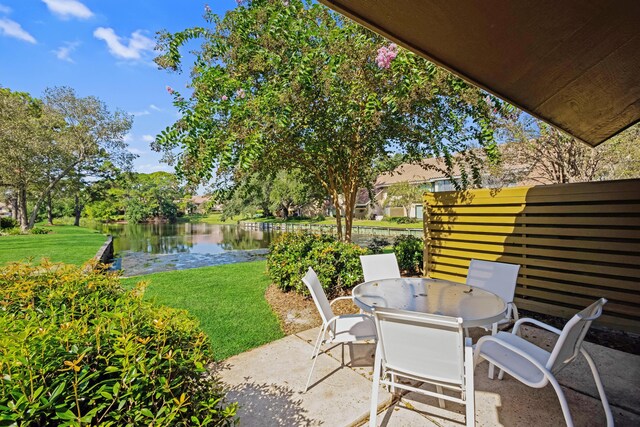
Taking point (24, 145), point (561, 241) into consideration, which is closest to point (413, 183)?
point (561, 241)

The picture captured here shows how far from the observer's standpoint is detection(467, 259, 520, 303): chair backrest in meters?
3.35

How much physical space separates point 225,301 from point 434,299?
3663 millimetres

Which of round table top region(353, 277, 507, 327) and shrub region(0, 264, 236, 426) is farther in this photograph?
round table top region(353, 277, 507, 327)

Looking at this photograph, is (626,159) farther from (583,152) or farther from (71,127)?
(71,127)

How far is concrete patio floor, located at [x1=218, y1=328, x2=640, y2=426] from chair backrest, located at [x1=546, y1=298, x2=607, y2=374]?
1.87 ft

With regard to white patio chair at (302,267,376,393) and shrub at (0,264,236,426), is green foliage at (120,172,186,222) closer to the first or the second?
white patio chair at (302,267,376,393)

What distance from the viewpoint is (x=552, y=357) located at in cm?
190

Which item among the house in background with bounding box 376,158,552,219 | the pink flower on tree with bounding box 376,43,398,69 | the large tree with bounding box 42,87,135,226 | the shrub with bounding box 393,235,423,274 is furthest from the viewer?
the large tree with bounding box 42,87,135,226

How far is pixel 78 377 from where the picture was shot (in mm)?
1019

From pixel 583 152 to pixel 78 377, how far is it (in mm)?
11064

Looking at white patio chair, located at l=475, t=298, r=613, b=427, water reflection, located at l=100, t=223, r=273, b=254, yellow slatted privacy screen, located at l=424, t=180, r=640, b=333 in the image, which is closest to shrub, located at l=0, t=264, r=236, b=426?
white patio chair, located at l=475, t=298, r=613, b=427

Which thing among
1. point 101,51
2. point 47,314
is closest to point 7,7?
point 101,51

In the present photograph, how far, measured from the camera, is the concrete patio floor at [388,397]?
2.16 metres

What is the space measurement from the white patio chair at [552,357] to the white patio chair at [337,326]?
94 cm
